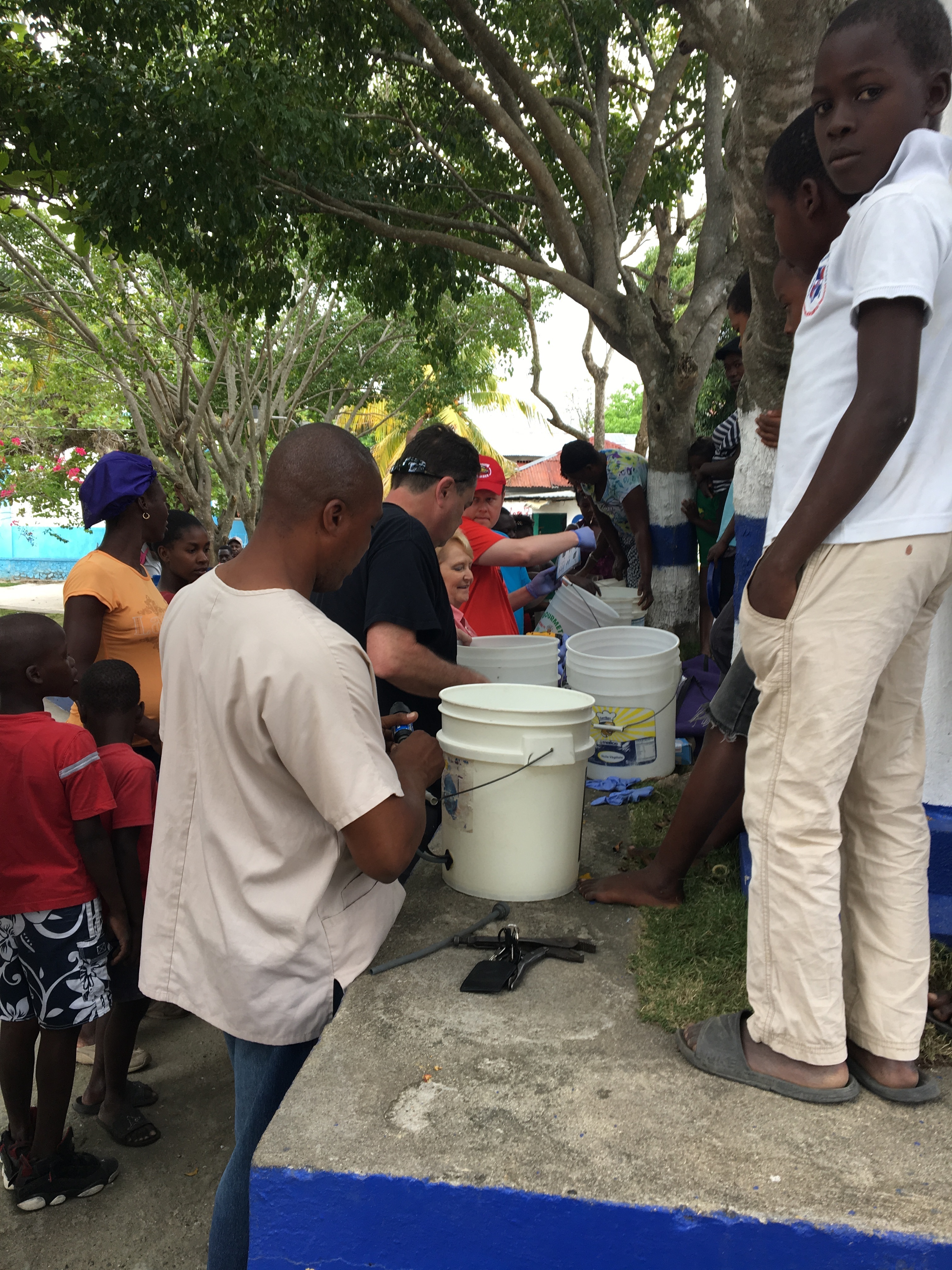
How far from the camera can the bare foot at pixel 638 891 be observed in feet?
9.71

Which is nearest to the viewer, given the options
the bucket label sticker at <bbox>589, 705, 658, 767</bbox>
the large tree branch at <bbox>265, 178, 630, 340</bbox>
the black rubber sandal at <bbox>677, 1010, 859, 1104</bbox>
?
the black rubber sandal at <bbox>677, 1010, 859, 1104</bbox>

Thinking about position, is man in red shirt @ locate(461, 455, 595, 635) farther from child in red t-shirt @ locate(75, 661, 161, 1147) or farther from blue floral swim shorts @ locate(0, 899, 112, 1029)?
blue floral swim shorts @ locate(0, 899, 112, 1029)

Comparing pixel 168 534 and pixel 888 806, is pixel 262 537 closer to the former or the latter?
pixel 888 806

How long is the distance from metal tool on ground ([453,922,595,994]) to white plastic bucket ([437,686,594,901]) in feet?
0.76

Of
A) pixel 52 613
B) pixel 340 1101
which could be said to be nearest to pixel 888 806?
pixel 340 1101

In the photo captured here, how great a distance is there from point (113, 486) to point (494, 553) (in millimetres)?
1917

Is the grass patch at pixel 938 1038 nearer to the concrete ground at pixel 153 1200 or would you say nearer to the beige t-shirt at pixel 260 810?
the beige t-shirt at pixel 260 810

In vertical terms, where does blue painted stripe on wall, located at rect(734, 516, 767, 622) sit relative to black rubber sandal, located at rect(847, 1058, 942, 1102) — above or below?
above

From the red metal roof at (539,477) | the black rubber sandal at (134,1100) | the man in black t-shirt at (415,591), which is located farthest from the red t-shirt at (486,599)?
the red metal roof at (539,477)

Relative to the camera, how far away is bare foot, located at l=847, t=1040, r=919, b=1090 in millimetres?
1922

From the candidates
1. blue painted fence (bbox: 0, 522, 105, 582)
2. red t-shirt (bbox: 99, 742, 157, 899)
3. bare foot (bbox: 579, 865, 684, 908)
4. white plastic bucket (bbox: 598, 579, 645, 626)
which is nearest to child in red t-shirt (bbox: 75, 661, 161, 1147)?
red t-shirt (bbox: 99, 742, 157, 899)

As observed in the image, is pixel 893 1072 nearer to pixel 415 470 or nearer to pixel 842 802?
pixel 842 802

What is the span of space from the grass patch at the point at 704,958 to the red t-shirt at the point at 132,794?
1542mm

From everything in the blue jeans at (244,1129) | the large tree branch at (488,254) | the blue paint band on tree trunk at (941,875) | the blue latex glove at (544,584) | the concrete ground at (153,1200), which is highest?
the large tree branch at (488,254)
